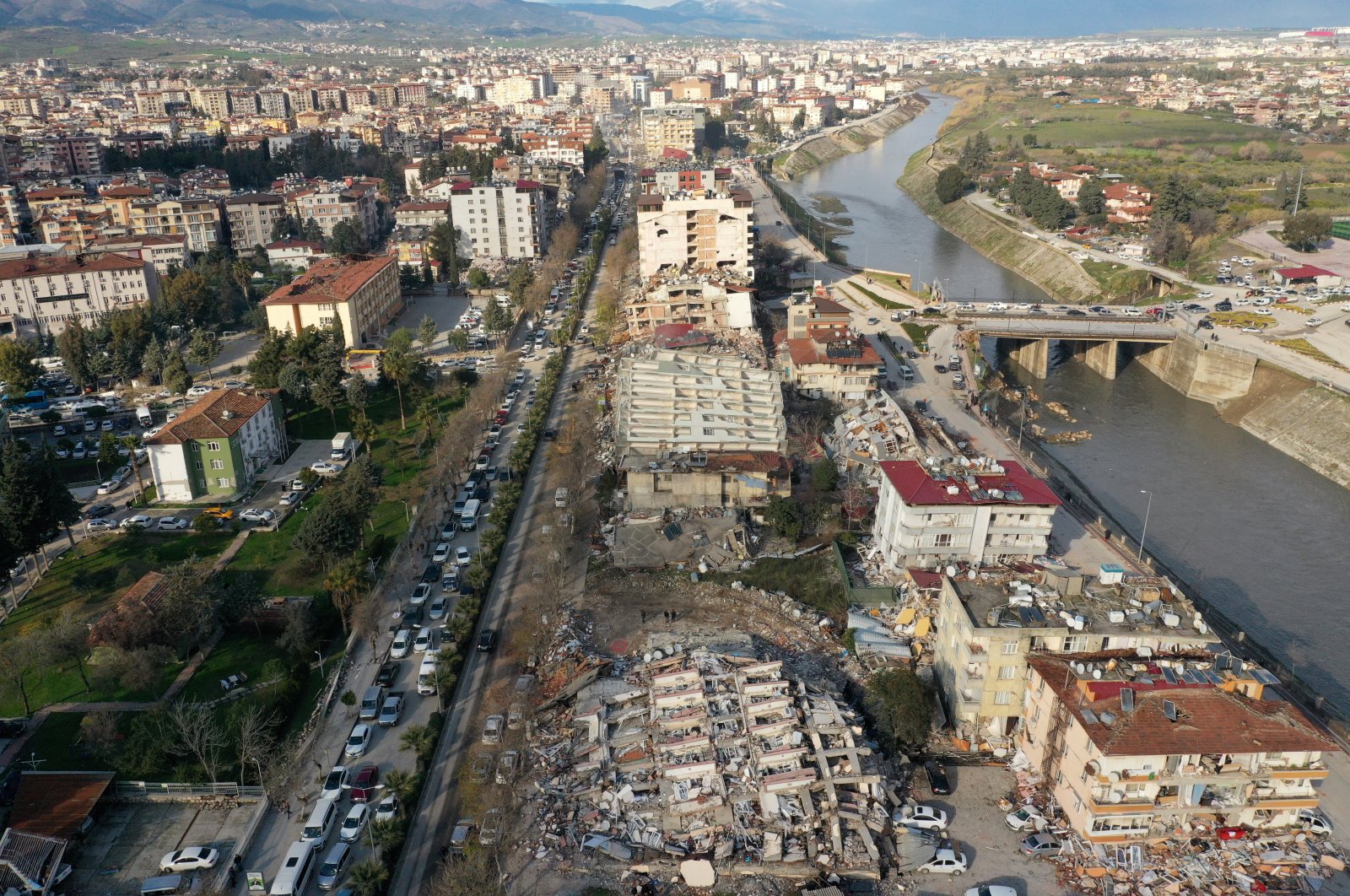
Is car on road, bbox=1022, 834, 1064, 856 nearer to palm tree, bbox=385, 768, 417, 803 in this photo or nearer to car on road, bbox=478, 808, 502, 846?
car on road, bbox=478, 808, 502, 846

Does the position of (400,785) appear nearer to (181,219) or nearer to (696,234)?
(696,234)

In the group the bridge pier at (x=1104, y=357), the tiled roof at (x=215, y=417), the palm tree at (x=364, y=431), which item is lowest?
the bridge pier at (x=1104, y=357)

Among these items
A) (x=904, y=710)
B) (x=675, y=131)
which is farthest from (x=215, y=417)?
(x=675, y=131)

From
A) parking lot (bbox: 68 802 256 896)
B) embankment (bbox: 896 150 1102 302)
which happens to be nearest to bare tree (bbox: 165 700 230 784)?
parking lot (bbox: 68 802 256 896)

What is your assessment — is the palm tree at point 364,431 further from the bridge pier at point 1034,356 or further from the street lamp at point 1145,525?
the bridge pier at point 1034,356

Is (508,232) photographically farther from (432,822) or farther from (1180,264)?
(432,822)

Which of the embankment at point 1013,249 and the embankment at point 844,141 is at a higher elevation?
the embankment at point 844,141

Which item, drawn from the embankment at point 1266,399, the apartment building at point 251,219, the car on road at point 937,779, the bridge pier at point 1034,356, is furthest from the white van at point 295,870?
the apartment building at point 251,219

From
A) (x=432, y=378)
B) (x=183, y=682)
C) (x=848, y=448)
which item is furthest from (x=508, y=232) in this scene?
(x=183, y=682)

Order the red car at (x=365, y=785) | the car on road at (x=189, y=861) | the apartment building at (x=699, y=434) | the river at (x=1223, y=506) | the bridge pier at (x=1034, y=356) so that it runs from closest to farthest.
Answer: the car on road at (x=189, y=861) → the red car at (x=365, y=785) → the river at (x=1223, y=506) → the apartment building at (x=699, y=434) → the bridge pier at (x=1034, y=356)
